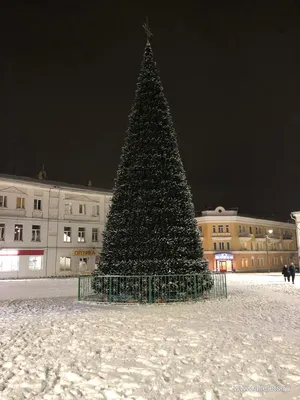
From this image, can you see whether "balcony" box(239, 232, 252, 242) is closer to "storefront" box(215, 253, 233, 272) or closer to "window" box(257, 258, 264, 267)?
"storefront" box(215, 253, 233, 272)

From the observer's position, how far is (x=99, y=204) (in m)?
46.5

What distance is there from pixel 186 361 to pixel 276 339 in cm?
275

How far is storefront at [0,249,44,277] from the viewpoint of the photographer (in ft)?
123

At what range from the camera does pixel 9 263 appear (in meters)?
37.8

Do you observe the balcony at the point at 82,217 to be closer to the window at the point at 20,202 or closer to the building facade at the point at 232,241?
the window at the point at 20,202

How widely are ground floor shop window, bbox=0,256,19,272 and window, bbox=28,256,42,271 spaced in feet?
5.07

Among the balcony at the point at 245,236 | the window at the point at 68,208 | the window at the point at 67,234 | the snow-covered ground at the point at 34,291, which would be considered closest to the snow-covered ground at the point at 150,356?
the snow-covered ground at the point at 34,291

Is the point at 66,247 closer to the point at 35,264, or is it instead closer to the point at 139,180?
the point at 35,264

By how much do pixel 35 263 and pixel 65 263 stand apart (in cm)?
366

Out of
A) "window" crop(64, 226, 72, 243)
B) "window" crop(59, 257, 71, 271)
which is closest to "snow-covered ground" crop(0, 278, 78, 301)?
"window" crop(59, 257, 71, 271)

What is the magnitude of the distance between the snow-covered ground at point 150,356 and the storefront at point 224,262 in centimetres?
4326

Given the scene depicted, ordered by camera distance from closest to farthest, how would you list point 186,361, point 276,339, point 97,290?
point 186,361
point 276,339
point 97,290

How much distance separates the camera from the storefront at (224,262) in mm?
54406

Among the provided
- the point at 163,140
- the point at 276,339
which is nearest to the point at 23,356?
the point at 276,339
